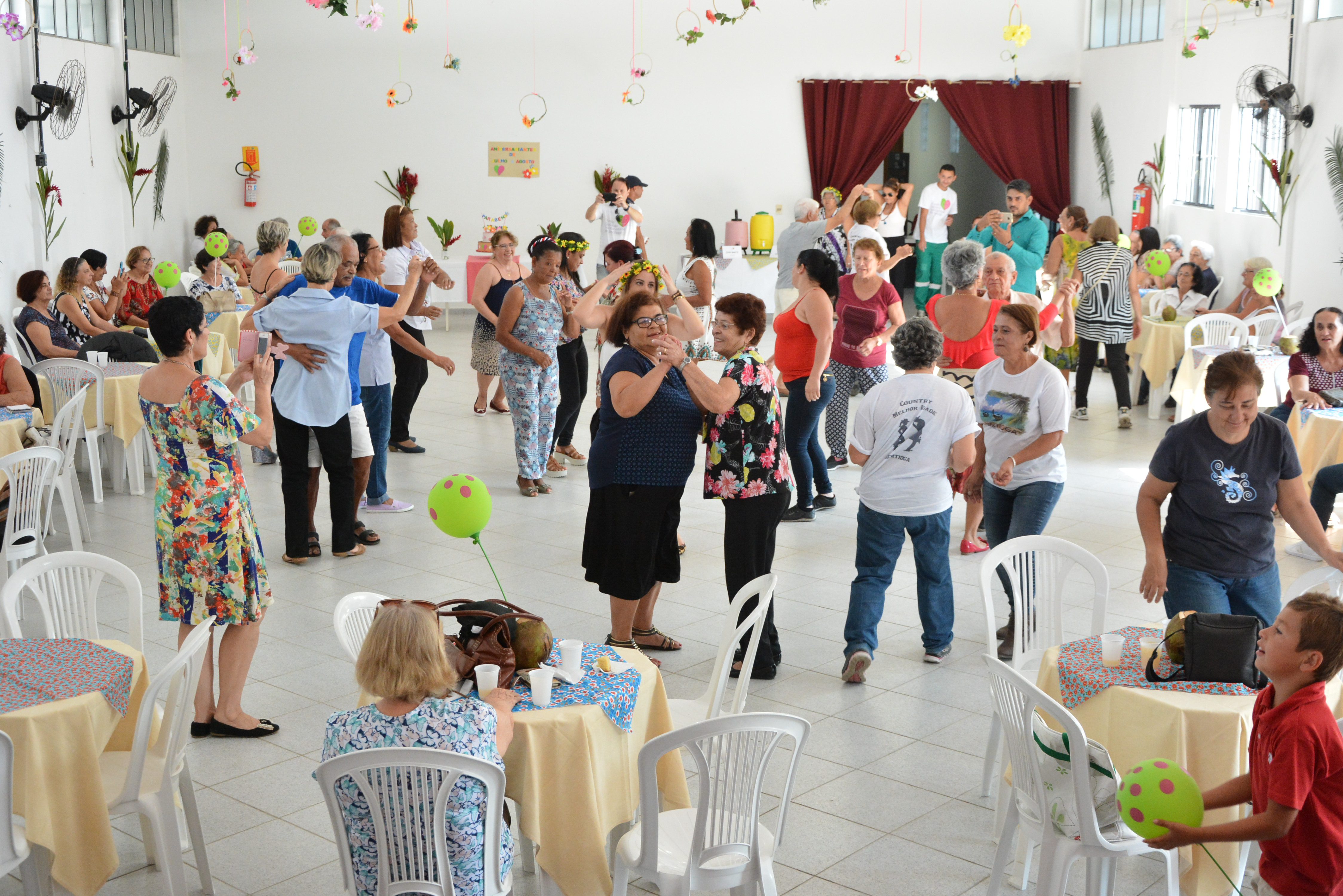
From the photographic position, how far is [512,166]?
48.2 feet

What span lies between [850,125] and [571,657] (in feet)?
42.5

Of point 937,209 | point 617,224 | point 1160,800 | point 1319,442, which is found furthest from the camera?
point 937,209

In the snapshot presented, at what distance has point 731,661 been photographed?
10.8 feet

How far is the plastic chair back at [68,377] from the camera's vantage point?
22.1 ft

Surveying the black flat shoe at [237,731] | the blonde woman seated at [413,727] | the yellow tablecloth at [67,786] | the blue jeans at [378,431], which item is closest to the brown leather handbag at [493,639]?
the blonde woman seated at [413,727]

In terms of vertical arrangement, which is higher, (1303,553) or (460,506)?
(460,506)

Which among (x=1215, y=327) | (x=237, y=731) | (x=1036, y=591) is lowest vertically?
(x=237, y=731)

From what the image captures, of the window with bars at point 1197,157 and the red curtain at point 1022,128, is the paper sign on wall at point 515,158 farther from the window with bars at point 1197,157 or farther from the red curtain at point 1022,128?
the window with bars at point 1197,157

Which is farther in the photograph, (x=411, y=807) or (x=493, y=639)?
(x=493, y=639)

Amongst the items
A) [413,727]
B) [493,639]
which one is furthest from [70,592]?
[413,727]

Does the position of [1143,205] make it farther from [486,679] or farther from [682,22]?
[486,679]

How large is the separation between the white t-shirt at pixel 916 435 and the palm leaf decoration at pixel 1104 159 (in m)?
10.8

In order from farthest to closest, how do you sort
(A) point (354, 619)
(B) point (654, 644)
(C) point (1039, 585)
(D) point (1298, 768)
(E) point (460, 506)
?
(B) point (654, 644) → (C) point (1039, 585) → (A) point (354, 619) → (E) point (460, 506) → (D) point (1298, 768)

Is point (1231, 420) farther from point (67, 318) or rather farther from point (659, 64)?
point (659, 64)
